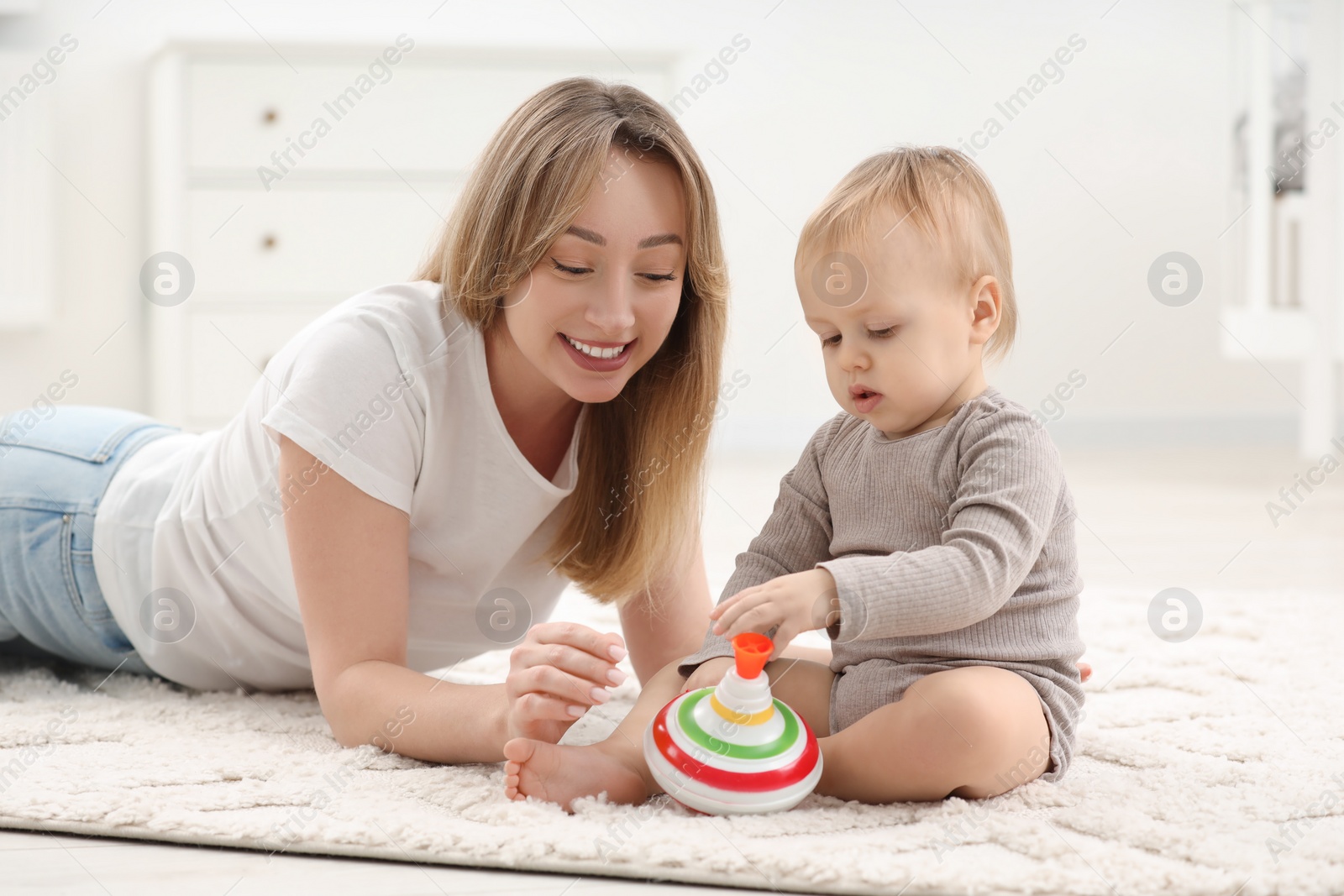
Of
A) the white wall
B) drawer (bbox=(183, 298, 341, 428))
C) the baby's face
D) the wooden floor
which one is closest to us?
the wooden floor

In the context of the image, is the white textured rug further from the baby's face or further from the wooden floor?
the baby's face

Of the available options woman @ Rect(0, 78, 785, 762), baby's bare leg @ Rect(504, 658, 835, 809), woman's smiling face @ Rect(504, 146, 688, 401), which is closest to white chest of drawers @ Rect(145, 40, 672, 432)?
woman @ Rect(0, 78, 785, 762)

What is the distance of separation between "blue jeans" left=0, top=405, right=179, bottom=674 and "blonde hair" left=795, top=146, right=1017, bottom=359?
2.29ft

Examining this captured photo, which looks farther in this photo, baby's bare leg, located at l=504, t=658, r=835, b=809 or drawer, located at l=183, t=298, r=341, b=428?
drawer, located at l=183, t=298, r=341, b=428

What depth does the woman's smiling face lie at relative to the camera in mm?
832

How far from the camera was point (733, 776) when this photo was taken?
0.72 meters

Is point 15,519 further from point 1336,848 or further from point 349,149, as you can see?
point 349,149

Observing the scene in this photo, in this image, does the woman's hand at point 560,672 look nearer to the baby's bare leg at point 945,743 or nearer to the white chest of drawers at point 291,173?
the baby's bare leg at point 945,743

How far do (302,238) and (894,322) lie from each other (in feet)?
6.37

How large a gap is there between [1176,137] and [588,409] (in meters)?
2.94

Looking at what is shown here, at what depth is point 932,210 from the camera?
0.80m

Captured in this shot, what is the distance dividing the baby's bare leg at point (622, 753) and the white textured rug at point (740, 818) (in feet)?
0.05

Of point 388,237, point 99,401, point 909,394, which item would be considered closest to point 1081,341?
point 388,237

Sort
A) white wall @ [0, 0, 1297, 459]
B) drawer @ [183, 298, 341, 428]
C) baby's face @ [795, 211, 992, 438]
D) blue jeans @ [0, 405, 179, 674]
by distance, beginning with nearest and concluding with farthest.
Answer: baby's face @ [795, 211, 992, 438]
blue jeans @ [0, 405, 179, 674]
drawer @ [183, 298, 341, 428]
white wall @ [0, 0, 1297, 459]
